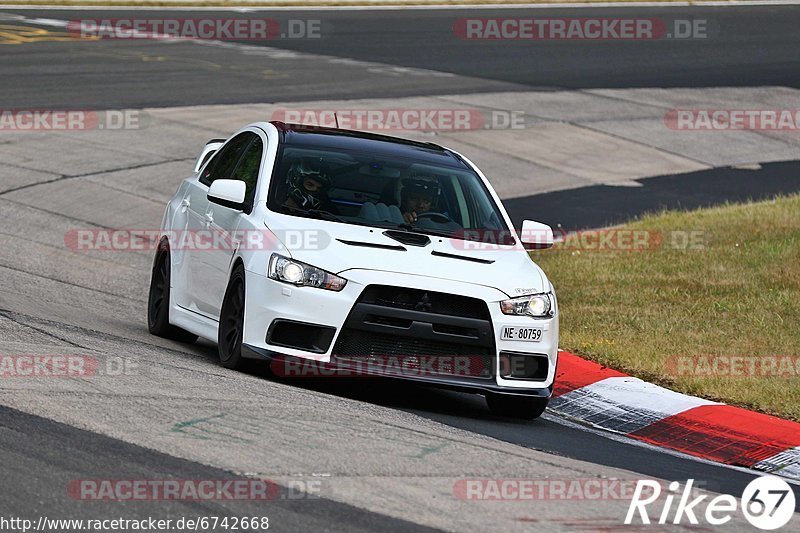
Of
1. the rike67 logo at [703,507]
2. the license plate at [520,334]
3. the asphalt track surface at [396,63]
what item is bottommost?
the asphalt track surface at [396,63]

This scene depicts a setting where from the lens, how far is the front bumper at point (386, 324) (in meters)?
8.55

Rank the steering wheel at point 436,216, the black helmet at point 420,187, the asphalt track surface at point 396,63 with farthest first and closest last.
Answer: the asphalt track surface at point 396,63 < the black helmet at point 420,187 < the steering wheel at point 436,216

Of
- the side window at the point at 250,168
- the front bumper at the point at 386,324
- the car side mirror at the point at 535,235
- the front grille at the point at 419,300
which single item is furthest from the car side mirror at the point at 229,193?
the car side mirror at the point at 535,235

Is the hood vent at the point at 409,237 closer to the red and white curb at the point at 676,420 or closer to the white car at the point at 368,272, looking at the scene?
the white car at the point at 368,272

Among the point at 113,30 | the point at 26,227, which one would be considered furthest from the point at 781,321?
the point at 113,30

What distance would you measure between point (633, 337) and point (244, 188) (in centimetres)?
361

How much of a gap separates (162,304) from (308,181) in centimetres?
180

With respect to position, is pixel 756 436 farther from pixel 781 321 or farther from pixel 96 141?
pixel 96 141

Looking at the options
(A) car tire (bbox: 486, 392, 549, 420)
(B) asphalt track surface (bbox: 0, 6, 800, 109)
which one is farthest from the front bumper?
(B) asphalt track surface (bbox: 0, 6, 800, 109)

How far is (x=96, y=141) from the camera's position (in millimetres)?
19812

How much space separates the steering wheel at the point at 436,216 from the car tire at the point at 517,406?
1212 millimetres

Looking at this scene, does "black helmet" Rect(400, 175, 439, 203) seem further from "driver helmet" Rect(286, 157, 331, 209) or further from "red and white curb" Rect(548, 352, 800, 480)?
"red and white curb" Rect(548, 352, 800, 480)

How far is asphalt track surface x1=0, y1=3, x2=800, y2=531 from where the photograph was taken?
6281 millimetres

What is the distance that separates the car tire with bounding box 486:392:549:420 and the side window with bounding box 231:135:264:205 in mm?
2038
